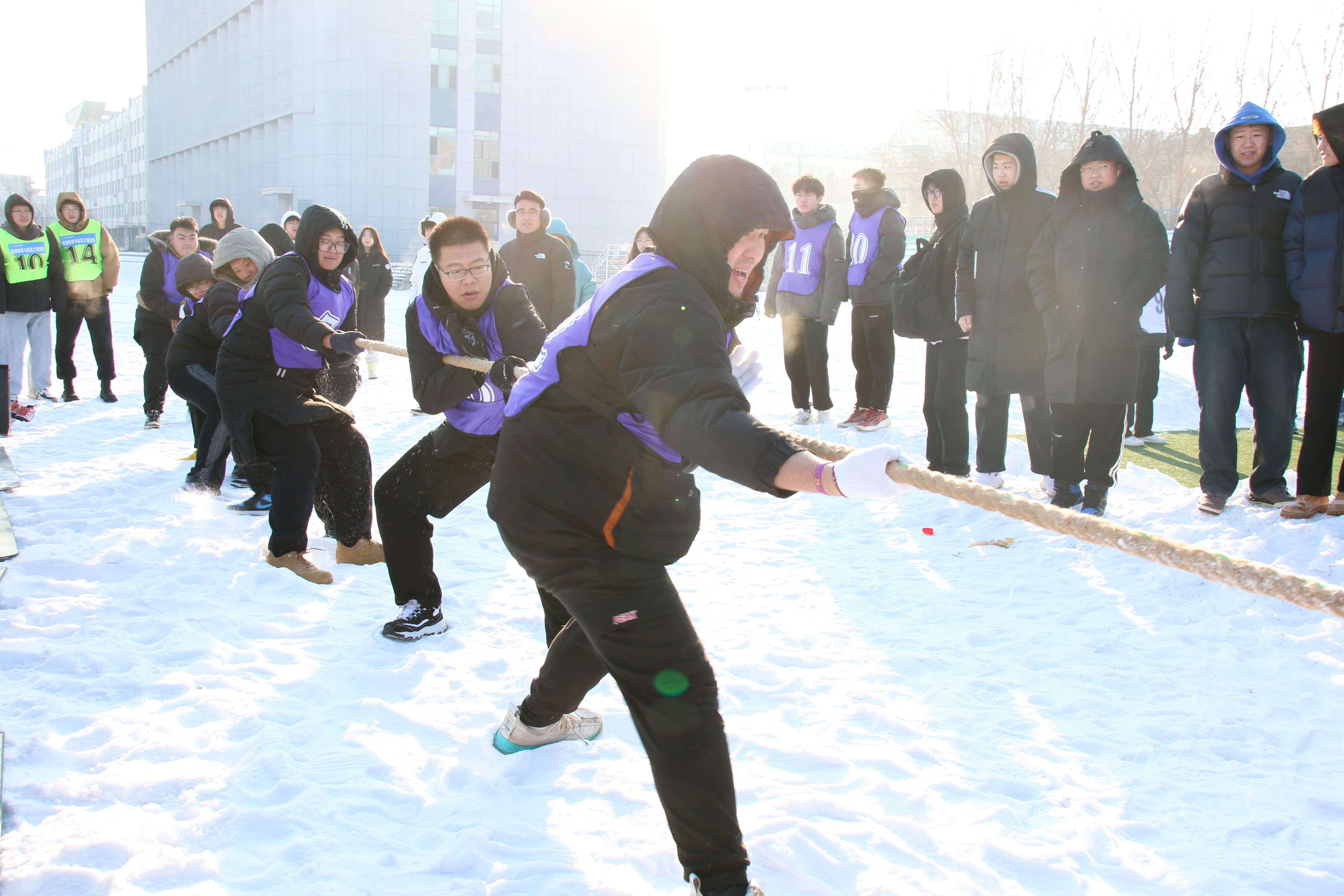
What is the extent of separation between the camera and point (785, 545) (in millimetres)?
5258

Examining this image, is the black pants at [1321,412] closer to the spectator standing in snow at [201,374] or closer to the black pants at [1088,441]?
the black pants at [1088,441]

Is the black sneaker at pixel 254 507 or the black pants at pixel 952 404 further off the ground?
the black pants at pixel 952 404

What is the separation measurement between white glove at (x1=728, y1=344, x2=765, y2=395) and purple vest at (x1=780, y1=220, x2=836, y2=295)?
5.87m

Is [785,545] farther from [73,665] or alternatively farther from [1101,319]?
[73,665]

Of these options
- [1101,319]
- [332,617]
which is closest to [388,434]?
[332,617]

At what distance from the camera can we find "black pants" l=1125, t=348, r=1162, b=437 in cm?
693

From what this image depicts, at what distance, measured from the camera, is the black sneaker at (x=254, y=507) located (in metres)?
5.58

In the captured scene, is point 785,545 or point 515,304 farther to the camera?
point 785,545

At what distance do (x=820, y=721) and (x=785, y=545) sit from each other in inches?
86.4

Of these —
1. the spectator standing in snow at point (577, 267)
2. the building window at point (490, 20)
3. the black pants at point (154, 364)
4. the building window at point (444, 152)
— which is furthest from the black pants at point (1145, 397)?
the building window at point (490, 20)

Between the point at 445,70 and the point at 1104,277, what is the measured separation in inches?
1739

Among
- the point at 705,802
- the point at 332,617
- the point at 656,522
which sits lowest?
the point at 332,617

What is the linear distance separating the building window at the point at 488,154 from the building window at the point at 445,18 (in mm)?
4778

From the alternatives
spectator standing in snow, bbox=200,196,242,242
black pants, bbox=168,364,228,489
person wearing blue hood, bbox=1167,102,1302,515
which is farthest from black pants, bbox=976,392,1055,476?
spectator standing in snow, bbox=200,196,242,242
